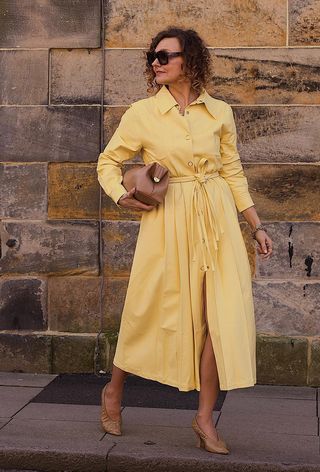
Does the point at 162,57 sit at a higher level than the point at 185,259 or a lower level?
higher

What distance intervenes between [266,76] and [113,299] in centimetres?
179

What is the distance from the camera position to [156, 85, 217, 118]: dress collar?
205 inches

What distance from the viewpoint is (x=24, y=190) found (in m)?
7.21

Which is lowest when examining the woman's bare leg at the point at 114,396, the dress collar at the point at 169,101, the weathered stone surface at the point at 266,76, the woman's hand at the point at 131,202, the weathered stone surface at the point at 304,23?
the woman's bare leg at the point at 114,396

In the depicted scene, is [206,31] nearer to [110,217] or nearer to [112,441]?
[110,217]

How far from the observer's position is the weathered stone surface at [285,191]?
6965 mm

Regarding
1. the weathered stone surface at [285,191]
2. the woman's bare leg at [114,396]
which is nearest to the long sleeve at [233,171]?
the woman's bare leg at [114,396]

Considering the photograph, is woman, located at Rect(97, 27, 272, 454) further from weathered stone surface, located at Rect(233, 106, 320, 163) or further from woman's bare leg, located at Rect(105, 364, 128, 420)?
weathered stone surface, located at Rect(233, 106, 320, 163)

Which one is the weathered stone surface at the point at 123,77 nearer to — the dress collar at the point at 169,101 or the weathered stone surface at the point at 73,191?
the weathered stone surface at the point at 73,191

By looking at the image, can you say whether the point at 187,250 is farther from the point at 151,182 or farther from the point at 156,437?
the point at 156,437

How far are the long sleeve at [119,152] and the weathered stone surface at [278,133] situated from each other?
185cm

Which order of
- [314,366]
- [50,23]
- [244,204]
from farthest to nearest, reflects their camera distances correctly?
1. [50,23]
2. [314,366]
3. [244,204]

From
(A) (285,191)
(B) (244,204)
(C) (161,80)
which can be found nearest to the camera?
(C) (161,80)

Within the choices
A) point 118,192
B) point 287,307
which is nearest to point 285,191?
point 287,307
